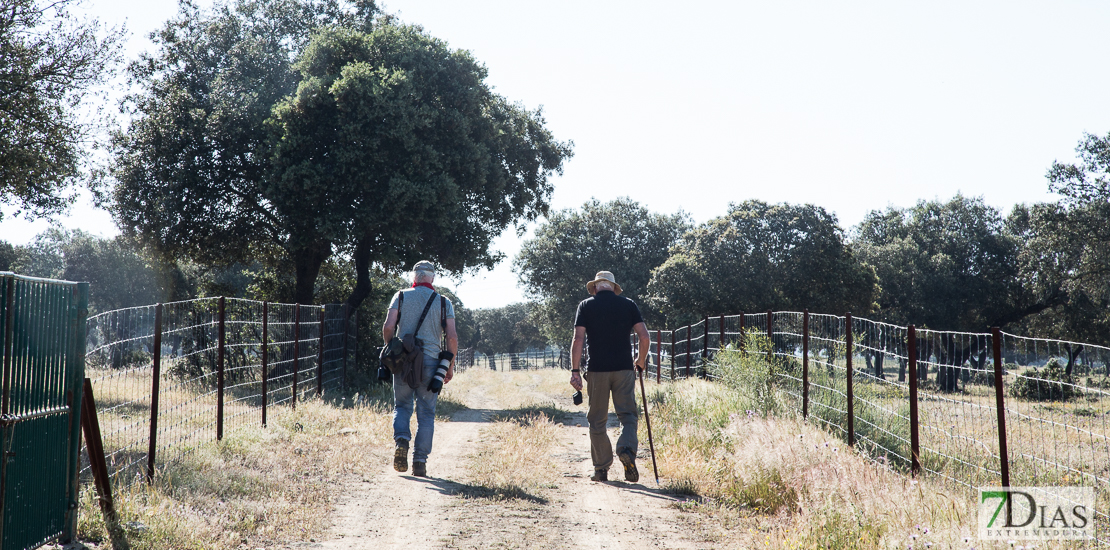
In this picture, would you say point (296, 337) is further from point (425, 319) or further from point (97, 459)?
point (97, 459)

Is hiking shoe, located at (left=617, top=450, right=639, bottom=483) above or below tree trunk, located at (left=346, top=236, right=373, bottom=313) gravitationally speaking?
below

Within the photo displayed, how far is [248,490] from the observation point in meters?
6.41

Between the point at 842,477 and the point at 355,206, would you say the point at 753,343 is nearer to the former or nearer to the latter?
the point at 842,477

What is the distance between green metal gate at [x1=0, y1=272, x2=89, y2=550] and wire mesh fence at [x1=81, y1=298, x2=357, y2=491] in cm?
79

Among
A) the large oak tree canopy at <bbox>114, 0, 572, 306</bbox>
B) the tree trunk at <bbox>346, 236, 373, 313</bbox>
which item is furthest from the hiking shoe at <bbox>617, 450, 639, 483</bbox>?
the tree trunk at <bbox>346, 236, 373, 313</bbox>

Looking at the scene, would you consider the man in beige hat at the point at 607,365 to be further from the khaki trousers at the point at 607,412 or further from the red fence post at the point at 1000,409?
the red fence post at the point at 1000,409

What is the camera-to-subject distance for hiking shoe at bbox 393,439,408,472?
24.6 feet

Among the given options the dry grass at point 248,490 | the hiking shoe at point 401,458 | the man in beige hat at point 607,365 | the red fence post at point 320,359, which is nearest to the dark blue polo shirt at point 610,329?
the man in beige hat at point 607,365

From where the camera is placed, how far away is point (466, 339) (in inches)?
3627

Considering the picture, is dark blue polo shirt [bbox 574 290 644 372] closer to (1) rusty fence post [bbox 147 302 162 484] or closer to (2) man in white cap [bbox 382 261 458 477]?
(2) man in white cap [bbox 382 261 458 477]

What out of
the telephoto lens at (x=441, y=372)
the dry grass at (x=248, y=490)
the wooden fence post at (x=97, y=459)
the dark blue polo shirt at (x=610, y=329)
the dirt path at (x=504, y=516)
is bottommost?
the dirt path at (x=504, y=516)

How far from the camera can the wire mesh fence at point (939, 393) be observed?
4945 millimetres

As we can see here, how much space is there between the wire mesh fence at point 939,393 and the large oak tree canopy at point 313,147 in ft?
31.7

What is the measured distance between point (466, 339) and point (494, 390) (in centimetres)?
6921
